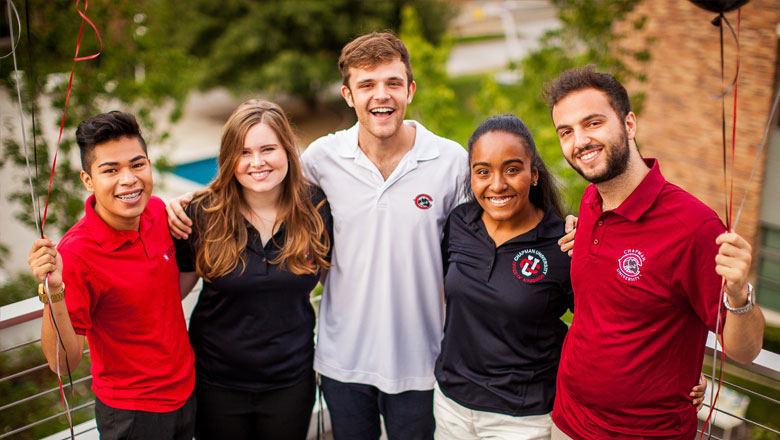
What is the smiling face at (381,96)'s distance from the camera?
9.18 ft

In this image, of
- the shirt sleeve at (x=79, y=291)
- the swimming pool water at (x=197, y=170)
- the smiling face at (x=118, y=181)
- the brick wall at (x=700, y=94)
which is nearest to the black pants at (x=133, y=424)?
the shirt sleeve at (x=79, y=291)

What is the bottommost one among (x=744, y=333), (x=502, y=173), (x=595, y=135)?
(x=744, y=333)

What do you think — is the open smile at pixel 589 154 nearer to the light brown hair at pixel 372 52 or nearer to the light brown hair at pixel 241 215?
the light brown hair at pixel 372 52

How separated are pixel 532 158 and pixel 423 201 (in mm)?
510

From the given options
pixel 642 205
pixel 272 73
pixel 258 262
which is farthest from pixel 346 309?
pixel 272 73

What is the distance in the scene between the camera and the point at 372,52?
9.17 ft

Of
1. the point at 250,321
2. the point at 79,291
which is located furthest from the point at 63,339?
the point at 250,321

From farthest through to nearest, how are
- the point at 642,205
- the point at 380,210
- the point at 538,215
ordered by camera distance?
1. the point at 380,210
2. the point at 538,215
3. the point at 642,205

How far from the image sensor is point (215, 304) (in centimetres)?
274

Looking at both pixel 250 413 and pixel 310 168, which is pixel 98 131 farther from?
pixel 250 413

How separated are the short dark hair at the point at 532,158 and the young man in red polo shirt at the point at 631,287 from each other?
0.28 meters

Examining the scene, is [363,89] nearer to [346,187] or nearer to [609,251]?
[346,187]

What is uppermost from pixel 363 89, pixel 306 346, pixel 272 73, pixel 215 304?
pixel 272 73

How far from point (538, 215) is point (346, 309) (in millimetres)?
961
